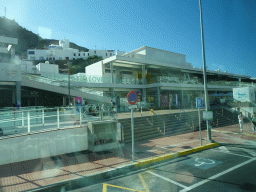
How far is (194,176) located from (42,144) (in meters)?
6.74

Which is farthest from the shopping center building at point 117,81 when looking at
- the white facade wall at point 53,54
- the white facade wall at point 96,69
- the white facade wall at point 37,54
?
the white facade wall at point 37,54

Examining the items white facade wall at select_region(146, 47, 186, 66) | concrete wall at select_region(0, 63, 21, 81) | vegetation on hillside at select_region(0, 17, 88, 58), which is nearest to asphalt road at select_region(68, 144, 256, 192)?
concrete wall at select_region(0, 63, 21, 81)

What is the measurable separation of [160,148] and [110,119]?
11.0 feet

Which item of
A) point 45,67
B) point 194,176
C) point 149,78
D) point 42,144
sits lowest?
point 194,176

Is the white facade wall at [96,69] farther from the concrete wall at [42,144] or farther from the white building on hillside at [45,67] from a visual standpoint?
the concrete wall at [42,144]

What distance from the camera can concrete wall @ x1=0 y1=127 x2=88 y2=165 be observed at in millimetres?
7367

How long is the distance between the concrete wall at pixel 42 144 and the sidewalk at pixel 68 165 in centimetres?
28

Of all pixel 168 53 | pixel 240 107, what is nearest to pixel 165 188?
pixel 240 107

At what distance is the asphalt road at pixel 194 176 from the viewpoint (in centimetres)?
532

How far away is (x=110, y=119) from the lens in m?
10.5

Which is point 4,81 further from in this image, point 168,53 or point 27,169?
point 168,53

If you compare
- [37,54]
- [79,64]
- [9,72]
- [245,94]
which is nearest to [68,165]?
[9,72]

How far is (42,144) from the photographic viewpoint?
8.16 meters

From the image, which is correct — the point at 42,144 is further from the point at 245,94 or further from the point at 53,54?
the point at 53,54
